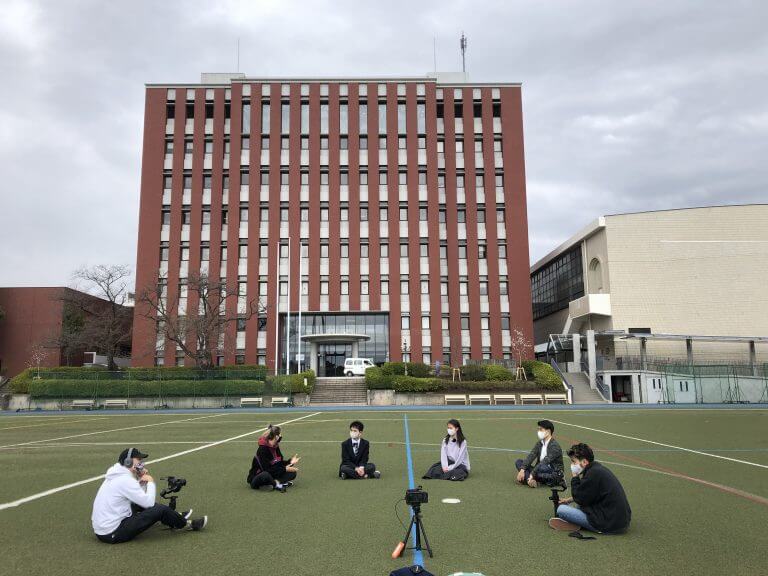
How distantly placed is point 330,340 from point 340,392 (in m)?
11.0

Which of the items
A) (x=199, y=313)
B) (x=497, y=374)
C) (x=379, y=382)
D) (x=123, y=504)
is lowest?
(x=123, y=504)

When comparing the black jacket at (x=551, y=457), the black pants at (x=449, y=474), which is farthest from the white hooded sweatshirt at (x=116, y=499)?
the black jacket at (x=551, y=457)

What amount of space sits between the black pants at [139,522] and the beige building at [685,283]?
167 ft

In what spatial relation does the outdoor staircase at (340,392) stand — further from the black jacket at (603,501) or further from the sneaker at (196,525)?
the black jacket at (603,501)

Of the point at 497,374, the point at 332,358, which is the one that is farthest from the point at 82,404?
the point at 497,374

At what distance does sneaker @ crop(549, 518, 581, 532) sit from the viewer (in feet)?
24.8

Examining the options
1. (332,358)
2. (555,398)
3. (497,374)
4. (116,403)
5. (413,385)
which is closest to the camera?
(116,403)

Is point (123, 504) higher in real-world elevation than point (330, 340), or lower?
lower

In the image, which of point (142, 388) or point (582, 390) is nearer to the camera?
point (142, 388)

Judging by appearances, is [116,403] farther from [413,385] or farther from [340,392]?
[413,385]

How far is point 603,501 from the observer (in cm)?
742

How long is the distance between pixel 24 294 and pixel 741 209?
73.5 meters

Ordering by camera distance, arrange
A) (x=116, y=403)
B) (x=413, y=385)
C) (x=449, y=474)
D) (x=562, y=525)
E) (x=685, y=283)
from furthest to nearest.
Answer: (x=685, y=283) < (x=413, y=385) < (x=116, y=403) < (x=449, y=474) < (x=562, y=525)

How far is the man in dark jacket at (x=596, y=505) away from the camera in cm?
735
